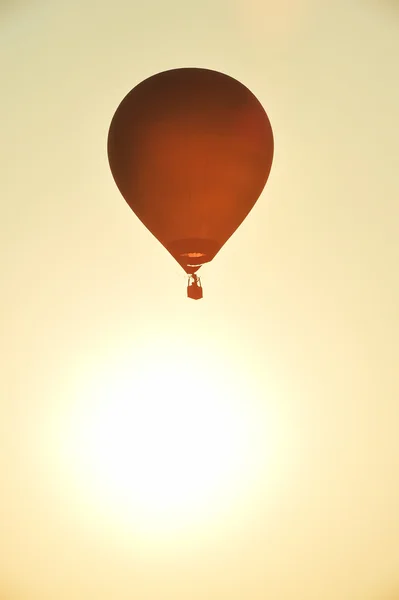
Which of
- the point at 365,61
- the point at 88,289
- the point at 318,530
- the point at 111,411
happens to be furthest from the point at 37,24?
the point at 318,530

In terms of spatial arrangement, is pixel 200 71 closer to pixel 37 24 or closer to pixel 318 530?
pixel 37 24

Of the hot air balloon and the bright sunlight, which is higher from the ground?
the hot air balloon

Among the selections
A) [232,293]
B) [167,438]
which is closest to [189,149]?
[232,293]

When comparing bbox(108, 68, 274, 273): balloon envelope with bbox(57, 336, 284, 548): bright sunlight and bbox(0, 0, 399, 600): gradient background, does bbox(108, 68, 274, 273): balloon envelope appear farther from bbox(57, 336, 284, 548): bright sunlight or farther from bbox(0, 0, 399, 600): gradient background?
bbox(57, 336, 284, 548): bright sunlight

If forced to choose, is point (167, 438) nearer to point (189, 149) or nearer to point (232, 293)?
point (232, 293)

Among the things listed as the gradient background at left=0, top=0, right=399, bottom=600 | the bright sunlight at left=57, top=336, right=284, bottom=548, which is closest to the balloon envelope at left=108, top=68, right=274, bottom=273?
the gradient background at left=0, top=0, right=399, bottom=600

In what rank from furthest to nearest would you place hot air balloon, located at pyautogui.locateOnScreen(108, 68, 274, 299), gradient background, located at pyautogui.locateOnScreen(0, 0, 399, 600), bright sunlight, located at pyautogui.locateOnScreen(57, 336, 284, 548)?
bright sunlight, located at pyautogui.locateOnScreen(57, 336, 284, 548) → gradient background, located at pyautogui.locateOnScreen(0, 0, 399, 600) → hot air balloon, located at pyautogui.locateOnScreen(108, 68, 274, 299)

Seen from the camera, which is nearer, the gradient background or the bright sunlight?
the gradient background
